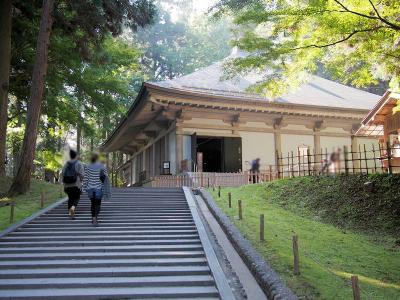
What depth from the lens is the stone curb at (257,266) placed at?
213 inches

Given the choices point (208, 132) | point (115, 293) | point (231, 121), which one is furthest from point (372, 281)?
point (231, 121)

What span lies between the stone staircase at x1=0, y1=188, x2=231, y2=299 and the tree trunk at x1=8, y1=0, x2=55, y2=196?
105 inches

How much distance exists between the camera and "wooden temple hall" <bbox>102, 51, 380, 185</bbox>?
57.5 ft

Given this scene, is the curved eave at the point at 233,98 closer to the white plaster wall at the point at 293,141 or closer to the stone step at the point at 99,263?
the white plaster wall at the point at 293,141

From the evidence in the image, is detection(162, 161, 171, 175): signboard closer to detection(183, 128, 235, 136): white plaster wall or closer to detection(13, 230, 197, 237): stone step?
detection(183, 128, 235, 136): white plaster wall

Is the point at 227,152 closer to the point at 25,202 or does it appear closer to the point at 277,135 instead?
the point at 277,135

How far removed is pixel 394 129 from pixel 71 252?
15.1 meters

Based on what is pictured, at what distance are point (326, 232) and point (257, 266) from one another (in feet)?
11.4

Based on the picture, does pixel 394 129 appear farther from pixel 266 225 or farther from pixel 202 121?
pixel 266 225

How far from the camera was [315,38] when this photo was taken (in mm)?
8125

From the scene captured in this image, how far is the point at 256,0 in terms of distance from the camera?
29.9 ft

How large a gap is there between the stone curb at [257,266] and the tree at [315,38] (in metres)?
3.46

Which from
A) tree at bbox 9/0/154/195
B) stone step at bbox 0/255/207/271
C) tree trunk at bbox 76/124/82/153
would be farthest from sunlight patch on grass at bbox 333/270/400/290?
tree at bbox 9/0/154/195

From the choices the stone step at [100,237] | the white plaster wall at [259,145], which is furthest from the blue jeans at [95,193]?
the white plaster wall at [259,145]
